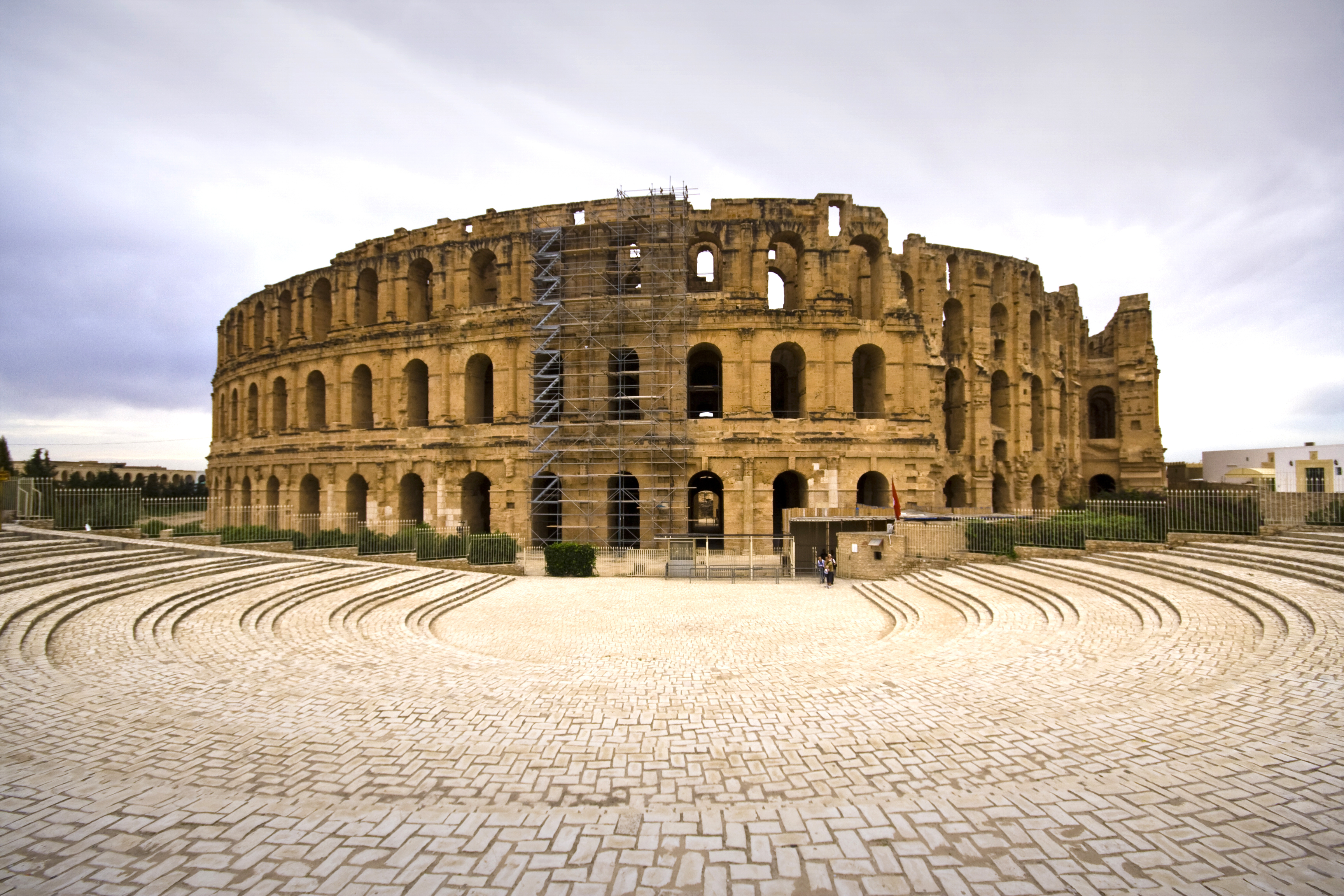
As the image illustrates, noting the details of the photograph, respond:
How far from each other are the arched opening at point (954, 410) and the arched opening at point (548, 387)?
17.0m

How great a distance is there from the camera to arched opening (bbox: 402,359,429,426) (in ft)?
84.0

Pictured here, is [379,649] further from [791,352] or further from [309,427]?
[309,427]

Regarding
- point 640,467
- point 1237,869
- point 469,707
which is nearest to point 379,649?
point 469,707

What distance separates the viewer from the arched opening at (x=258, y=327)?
31422mm

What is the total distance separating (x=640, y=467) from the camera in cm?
2300

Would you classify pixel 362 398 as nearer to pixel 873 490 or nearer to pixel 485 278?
pixel 485 278

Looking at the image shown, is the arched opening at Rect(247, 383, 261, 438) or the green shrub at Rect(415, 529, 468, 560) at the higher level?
the arched opening at Rect(247, 383, 261, 438)

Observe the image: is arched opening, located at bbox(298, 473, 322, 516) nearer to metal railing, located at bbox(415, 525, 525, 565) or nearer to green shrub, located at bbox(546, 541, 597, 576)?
metal railing, located at bbox(415, 525, 525, 565)

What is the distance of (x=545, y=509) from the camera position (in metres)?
24.5

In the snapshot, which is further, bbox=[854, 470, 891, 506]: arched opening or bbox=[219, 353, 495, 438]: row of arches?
bbox=[219, 353, 495, 438]: row of arches

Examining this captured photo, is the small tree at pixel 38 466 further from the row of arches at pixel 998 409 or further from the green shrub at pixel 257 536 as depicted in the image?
the row of arches at pixel 998 409

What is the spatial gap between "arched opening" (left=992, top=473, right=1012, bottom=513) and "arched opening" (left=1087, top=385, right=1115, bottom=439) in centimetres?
1197

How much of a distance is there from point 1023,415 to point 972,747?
27541mm

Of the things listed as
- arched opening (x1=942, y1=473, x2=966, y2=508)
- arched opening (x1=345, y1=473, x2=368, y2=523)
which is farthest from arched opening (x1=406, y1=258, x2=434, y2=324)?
arched opening (x1=942, y1=473, x2=966, y2=508)
